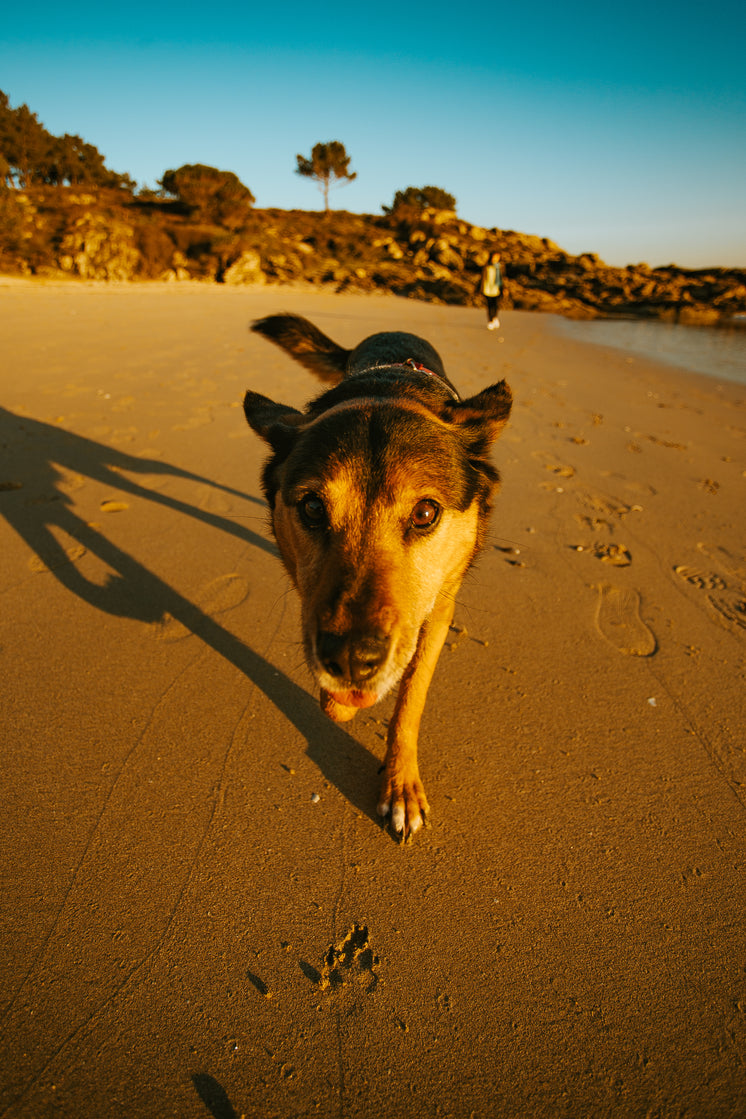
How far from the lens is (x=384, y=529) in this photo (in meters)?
2.27

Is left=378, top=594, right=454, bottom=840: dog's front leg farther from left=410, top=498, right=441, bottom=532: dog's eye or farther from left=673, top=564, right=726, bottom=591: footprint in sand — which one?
left=673, top=564, right=726, bottom=591: footprint in sand

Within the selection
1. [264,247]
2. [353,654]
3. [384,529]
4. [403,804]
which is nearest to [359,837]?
[403,804]

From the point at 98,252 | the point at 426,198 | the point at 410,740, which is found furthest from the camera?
the point at 426,198

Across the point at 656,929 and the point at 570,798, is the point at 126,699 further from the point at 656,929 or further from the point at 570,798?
the point at 656,929

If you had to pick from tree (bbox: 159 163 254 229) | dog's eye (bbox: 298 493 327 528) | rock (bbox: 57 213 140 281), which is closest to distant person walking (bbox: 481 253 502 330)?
dog's eye (bbox: 298 493 327 528)

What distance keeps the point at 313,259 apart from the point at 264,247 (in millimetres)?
4516

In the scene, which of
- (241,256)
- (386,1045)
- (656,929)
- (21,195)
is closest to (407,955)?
(386,1045)

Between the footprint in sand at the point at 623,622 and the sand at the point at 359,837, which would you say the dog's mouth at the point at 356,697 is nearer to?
the sand at the point at 359,837

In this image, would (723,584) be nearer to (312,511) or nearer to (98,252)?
(312,511)

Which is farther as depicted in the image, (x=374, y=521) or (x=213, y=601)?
(x=213, y=601)

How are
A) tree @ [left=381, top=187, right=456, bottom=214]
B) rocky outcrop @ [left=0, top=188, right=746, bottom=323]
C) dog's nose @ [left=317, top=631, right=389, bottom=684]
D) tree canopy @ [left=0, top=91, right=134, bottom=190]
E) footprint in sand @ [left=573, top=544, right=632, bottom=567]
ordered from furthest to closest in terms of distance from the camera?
tree @ [left=381, top=187, right=456, bottom=214] → tree canopy @ [left=0, top=91, right=134, bottom=190] → rocky outcrop @ [left=0, top=188, right=746, bottom=323] → footprint in sand @ [left=573, top=544, right=632, bottom=567] → dog's nose @ [left=317, top=631, right=389, bottom=684]

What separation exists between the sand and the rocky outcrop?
34.6 m

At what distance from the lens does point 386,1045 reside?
1.63 metres

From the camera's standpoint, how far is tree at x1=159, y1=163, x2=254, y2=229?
155 ft
